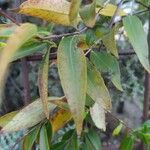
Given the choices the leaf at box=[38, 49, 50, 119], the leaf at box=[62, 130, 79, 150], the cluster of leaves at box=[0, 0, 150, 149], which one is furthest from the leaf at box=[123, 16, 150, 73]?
the leaf at box=[62, 130, 79, 150]

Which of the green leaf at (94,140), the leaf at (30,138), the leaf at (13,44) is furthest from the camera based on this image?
the green leaf at (94,140)

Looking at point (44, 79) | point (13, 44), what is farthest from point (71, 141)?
point (13, 44)

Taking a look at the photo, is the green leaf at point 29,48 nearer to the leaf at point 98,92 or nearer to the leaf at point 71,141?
the leaf at point 98,92

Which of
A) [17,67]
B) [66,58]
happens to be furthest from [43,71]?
[17,67]

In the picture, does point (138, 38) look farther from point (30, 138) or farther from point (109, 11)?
point (30, 138)

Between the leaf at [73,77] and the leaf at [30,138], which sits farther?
the leaf at [30,138]

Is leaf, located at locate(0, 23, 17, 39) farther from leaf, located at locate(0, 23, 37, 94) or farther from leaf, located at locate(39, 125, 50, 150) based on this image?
Result: leaf, located at locate(39, 125, 50, 150)

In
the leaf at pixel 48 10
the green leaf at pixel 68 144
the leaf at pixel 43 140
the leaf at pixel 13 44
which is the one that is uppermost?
the leaf at pixel 48 10

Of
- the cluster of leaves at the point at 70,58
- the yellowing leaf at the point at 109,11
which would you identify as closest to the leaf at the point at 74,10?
the cluster of leaves at the point at 70,58
